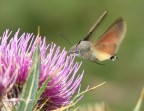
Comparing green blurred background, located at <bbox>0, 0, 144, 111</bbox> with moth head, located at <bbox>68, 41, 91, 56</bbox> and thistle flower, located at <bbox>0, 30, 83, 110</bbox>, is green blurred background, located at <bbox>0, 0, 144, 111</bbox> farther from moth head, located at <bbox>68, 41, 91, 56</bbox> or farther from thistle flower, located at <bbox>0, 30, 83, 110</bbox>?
thistle flower, located at <bbox>0, 30, 83, 110</bbox>

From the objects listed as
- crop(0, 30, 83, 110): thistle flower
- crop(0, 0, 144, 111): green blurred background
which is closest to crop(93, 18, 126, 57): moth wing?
crop(0, 30, 83, 110): thistle flower

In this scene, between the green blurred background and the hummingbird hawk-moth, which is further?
the green blurred background

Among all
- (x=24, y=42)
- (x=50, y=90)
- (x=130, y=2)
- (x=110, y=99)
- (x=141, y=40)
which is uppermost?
(x=130, y=2)

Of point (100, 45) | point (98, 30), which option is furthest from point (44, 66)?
point (98, 30)

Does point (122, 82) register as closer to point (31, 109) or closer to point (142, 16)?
point (142, 16)

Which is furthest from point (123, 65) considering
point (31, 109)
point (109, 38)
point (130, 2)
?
point (31, 109)

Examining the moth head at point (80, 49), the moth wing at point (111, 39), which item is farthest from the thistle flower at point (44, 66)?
the moth wing at point (111, 39)

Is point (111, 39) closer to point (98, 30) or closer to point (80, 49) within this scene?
point (80, 49)
